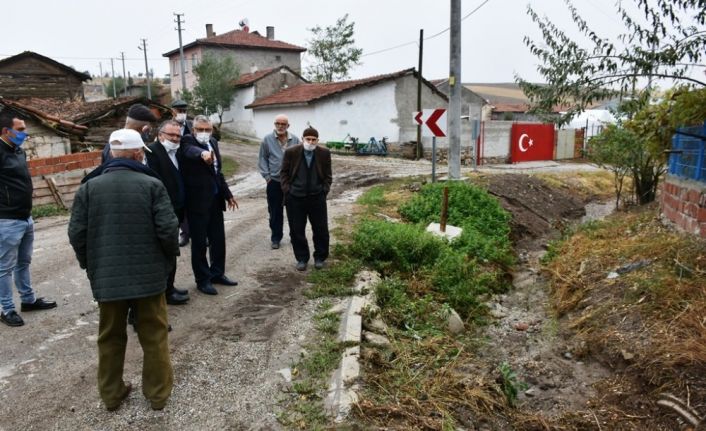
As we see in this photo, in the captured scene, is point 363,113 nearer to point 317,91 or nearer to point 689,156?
point 317,91

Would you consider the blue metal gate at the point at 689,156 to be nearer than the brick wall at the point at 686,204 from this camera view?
No

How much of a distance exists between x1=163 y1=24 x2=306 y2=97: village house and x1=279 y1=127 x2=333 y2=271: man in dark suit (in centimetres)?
3694

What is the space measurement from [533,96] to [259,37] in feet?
146

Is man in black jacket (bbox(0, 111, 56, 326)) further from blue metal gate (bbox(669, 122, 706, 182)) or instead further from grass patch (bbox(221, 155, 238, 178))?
grass patch (bbox(221, 155, 238, 178))

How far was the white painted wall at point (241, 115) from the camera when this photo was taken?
35.5m

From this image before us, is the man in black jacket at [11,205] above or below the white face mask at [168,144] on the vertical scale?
below

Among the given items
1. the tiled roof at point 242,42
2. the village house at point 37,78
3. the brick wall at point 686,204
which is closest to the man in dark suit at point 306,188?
the brick wall at point 686,204

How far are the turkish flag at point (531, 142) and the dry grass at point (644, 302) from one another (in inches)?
623

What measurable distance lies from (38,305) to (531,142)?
2201 cm

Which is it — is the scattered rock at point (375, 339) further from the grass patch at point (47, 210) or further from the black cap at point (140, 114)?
the grass patch at point (47, 210)

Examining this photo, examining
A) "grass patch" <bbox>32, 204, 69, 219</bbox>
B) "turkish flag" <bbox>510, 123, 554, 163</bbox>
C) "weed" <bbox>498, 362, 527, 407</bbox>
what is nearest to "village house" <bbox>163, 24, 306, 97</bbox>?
"turkish flag" <bbox>510, 123, 554, 163</bbox>

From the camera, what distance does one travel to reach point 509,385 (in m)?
4.20

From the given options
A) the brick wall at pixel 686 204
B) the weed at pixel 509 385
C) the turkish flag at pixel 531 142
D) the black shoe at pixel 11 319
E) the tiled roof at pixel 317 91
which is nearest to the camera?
the weed at pixel 509 385

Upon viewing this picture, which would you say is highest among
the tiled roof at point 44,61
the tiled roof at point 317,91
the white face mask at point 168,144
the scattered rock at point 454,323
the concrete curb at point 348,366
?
the tiled roof at point 44,61
